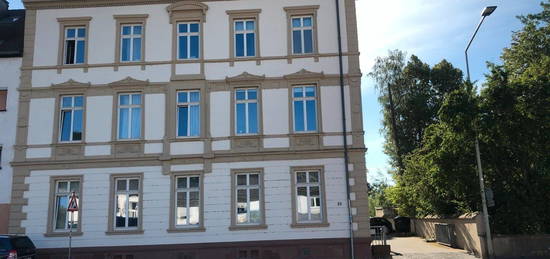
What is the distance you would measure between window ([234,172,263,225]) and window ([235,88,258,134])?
1869 mm

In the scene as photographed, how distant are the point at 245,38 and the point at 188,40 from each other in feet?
7.92

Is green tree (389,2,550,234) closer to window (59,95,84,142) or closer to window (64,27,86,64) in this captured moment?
window (59,95,84,142)

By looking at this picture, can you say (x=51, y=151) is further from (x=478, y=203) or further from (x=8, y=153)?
(x=478, y=203)

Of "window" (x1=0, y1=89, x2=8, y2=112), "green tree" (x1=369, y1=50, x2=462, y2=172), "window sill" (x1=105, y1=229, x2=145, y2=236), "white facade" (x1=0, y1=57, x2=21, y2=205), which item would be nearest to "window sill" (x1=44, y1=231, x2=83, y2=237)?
"window sill" (x1=105, y1=229, x2=145, y2=236)

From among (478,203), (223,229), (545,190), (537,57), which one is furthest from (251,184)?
(537,57)

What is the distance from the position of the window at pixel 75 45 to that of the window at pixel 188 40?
4.15 m

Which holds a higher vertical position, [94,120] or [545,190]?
[94,120]

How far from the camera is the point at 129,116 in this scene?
827 inches

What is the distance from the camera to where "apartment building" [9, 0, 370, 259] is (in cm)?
1975

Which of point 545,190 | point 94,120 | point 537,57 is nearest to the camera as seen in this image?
point 545,190

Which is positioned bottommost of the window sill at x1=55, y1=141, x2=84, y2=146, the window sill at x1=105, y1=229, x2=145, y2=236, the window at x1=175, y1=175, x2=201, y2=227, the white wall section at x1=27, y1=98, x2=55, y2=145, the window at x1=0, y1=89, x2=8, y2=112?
the window sill at x1=105, y1=229, x2=145, y2=236

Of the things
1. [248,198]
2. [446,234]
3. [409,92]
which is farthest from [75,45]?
[409,92]

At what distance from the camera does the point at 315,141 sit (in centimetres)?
2036

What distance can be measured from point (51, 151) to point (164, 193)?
5022 millimetres
